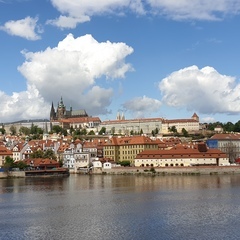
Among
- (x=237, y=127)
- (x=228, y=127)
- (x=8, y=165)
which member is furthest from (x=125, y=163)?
(x=228, y=127)

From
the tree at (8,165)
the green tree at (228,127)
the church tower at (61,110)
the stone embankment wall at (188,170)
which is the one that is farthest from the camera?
the church tower at (61,110)

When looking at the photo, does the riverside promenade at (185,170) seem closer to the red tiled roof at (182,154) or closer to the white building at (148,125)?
the red tiled roof at (182,154)

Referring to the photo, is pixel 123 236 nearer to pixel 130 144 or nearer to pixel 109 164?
pixel 109 164

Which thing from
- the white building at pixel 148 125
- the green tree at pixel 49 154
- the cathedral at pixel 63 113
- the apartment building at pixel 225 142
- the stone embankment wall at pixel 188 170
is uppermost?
the cathedral at pixel 63 113

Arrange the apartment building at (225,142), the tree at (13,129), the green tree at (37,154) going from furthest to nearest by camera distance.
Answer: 1. the tree at (13,129)
2. the apartment building at (225,142)
3. the green tree at (37,154)

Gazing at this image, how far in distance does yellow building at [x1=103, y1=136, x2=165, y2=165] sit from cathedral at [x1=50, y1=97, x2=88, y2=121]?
107875 millimetres

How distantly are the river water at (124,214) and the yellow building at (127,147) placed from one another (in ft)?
128

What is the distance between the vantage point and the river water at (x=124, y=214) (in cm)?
2523

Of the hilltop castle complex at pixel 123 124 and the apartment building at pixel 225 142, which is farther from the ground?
the hilltop castle complex at pixel 123 124

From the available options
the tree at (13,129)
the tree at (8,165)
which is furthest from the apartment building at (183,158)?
the tree at (13,129)

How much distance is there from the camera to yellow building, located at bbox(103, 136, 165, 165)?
83812 millimetres

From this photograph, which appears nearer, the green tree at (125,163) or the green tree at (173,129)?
the green tree at (125,163)

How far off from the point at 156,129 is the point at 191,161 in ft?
279

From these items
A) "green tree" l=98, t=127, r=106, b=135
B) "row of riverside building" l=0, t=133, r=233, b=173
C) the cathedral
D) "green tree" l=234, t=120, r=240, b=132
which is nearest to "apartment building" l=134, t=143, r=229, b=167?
"row of riverside building" l=0, t=133, r=233, b=173
